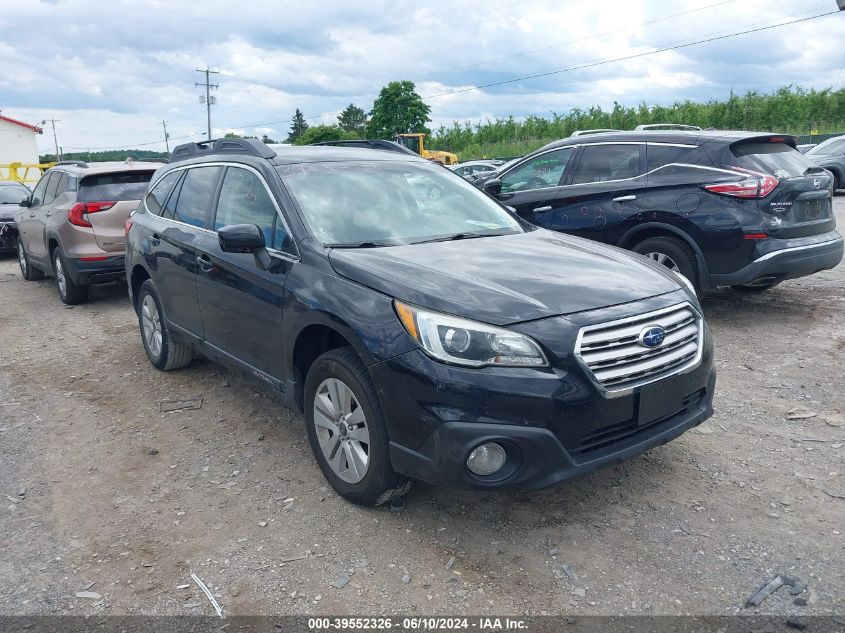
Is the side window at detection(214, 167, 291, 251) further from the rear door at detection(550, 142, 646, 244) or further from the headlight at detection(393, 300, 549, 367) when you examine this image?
the rear door at detection(550, 142, 646, 244)

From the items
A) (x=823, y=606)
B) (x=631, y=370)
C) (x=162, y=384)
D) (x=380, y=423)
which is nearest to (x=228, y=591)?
(x=380, y=423)

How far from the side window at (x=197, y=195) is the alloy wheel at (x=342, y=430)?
1915mm

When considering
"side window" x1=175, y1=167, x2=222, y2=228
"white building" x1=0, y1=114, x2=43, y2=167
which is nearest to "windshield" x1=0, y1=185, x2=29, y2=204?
"side window" x1=175, y1=167, x2=222, y2=228

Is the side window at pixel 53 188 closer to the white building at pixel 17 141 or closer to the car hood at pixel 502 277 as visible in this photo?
the car hood at pixel 502 277

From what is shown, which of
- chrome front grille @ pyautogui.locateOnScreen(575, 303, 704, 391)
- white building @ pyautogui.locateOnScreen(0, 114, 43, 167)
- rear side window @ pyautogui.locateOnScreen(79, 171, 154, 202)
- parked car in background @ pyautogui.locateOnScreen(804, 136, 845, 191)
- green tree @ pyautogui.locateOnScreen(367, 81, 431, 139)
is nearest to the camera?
chrome front grille @ pyautogui.locateOnScreen(575, 303, 704, 391)

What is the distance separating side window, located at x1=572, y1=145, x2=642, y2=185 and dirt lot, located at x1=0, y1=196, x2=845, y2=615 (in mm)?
2613

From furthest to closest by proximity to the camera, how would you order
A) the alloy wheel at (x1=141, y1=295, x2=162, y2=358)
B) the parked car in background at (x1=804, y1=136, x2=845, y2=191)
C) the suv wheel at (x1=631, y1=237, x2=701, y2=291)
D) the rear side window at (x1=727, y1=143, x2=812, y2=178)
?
the parked car in background at (x1=804, y1=136, x2=845, y2=191), the suv wheel at (x1=631, y1=237, x2=701, y2=291), the rear side window at (x1=727, y1=143, x2=812, y2=178), the alloy wheel at (x1=141, y1=295, x2=162, y2=358)

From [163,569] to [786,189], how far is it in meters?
5.78

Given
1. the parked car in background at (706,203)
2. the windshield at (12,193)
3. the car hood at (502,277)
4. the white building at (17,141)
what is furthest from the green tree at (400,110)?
the car hood at (502,277)

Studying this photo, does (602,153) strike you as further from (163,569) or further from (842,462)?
(163,569)

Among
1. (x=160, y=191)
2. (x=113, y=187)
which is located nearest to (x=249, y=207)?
(x=160, y=191)

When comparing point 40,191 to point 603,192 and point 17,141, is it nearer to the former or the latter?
point 603,192

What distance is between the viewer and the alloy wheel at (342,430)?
3.34 metres

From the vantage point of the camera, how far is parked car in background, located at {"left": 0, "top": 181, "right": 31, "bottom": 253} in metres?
13.0
